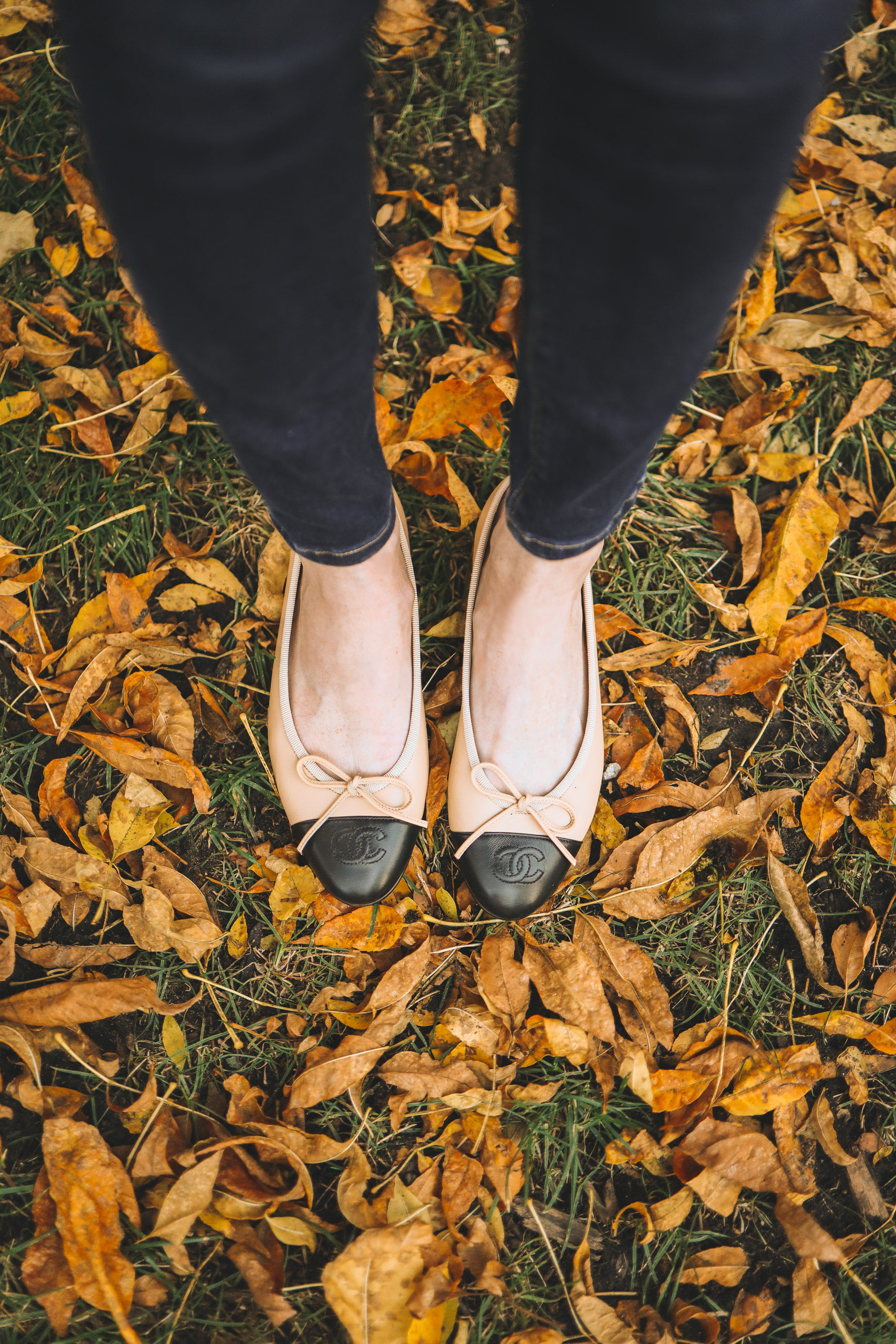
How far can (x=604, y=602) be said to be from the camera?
4.65ft

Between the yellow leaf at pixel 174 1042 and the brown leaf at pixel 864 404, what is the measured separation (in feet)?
5.32

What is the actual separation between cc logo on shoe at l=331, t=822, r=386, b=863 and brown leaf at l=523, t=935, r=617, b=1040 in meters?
0.30

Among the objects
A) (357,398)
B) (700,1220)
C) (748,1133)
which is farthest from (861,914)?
(357,398)

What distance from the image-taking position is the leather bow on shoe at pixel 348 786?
1.14m

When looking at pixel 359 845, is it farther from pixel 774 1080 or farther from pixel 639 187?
pixel 639 187

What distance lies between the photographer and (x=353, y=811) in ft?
3.79

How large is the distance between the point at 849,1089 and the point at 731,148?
1326mm

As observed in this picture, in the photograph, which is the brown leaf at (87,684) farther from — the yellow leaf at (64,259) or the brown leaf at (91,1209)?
the yellow leaf at (64,259)

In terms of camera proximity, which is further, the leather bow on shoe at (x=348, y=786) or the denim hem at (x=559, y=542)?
the leather bow on shoe at (x=348, y=786)

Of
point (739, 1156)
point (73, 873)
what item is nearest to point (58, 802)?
point (73, 873)

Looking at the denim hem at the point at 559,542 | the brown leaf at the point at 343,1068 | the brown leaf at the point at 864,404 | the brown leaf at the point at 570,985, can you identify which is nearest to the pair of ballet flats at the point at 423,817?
the brown leaf at the point at 570,985

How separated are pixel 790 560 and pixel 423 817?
835 mm

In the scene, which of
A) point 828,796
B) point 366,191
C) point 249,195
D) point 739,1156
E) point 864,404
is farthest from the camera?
point 864,404

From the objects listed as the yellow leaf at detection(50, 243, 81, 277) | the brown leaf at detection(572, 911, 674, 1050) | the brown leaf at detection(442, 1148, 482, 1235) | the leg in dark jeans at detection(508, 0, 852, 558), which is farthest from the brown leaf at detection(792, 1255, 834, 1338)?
the yellow leaf at detection(50, 243, 81, 277)
